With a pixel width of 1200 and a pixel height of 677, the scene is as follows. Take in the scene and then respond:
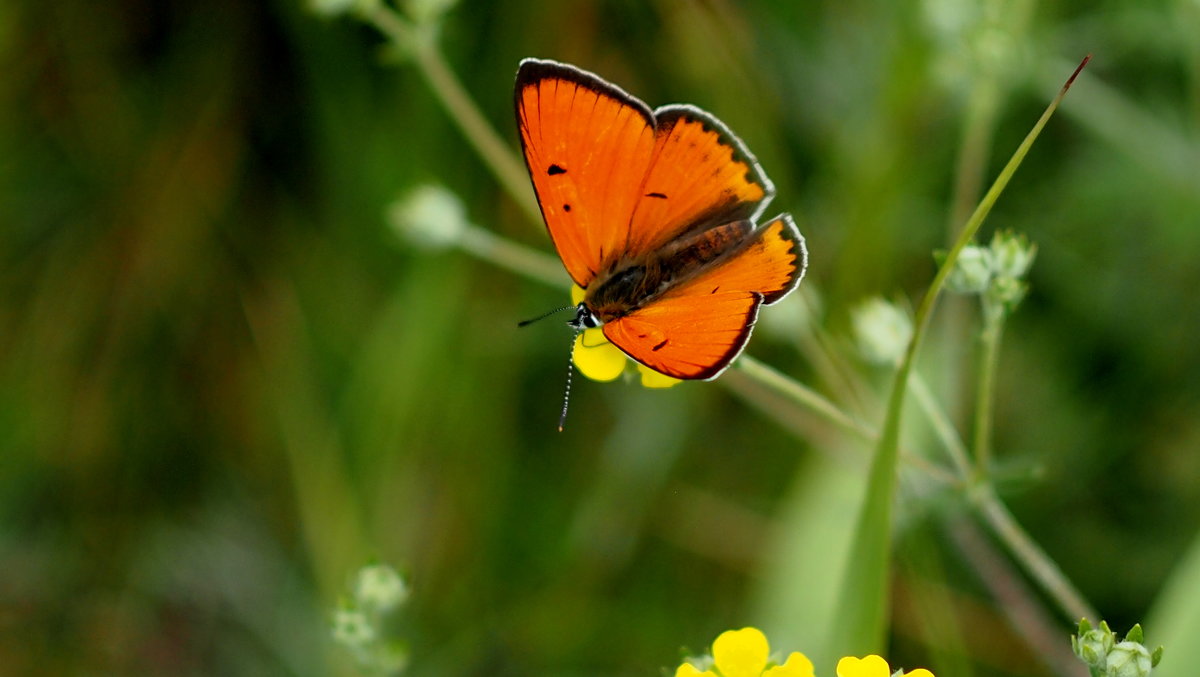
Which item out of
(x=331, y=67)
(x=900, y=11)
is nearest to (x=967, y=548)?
(x=900, y=11)

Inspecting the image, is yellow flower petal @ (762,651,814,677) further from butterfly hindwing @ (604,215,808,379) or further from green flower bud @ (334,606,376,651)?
green flower bud @ (334,606,376,651)

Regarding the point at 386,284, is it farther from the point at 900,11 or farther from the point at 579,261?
the point at 900,11

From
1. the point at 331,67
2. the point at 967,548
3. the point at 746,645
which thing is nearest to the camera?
the point at 746,645

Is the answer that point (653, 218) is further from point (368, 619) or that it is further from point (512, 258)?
point (368, 619)

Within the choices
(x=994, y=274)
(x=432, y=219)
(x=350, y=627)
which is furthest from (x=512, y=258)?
(x=994, y=274)

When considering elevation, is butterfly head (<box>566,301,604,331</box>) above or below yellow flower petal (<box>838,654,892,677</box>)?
above

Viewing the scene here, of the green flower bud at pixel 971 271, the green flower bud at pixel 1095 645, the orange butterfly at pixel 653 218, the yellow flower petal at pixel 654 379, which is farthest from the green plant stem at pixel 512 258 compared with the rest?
the green flower bud at pixel 1095 645

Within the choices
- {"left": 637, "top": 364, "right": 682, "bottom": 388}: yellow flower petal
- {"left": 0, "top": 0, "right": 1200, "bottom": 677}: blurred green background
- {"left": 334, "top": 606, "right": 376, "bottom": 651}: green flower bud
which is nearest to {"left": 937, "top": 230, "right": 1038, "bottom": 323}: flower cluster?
{"left": 637, "top": 364, "right": 682, "bottom": 388}: yellow flower petal

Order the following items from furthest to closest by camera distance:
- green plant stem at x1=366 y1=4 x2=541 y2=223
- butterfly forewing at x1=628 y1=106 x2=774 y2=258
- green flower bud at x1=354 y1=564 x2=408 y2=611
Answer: green plant stem at x1=366 y1=4 x2=541 y2=223 < green flower bud at x1=354 y1=564 x2=408 y2=611 < butterfly forewing at x1=628 y1=106 x2=774 y2=258
